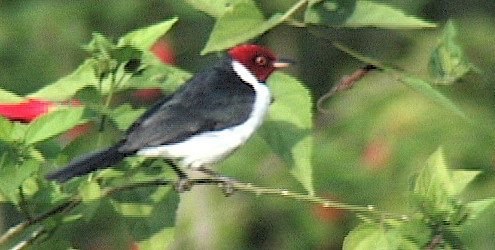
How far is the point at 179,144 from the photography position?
Answer: 10.3 ft

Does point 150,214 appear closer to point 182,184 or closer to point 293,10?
point 182,184

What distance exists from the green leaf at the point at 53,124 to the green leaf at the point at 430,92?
23.6 inches

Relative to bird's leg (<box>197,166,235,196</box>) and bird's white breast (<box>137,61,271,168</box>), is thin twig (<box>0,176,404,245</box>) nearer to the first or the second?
bird's leg (<box>197,166,235,196</box>)

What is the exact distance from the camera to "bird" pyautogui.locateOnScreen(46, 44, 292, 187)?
293cm

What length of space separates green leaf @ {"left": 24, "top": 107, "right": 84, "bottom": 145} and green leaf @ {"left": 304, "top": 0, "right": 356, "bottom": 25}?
0.49 meters

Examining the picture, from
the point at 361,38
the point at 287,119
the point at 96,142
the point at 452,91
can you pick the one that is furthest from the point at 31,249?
the point at 361,38

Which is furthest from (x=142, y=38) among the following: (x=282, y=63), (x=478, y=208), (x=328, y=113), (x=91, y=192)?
(x=328, y=113)

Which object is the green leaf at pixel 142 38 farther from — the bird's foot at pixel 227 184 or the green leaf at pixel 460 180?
the green leaf at pixel 460 180

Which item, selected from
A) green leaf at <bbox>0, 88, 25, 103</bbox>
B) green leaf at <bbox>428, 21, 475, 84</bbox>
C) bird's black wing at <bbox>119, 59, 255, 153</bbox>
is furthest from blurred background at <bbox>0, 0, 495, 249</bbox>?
green leaf at <bbox>0, 88, 25, 103</bbox>

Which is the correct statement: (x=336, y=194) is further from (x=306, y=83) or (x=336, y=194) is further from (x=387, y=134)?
(x=306, y=83)

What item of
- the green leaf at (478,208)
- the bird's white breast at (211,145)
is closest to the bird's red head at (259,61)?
the bird's white breast at (211,145)

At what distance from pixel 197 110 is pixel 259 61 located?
46cm

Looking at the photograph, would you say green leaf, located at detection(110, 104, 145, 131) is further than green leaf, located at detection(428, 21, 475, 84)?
No

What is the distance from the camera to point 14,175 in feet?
7.32
